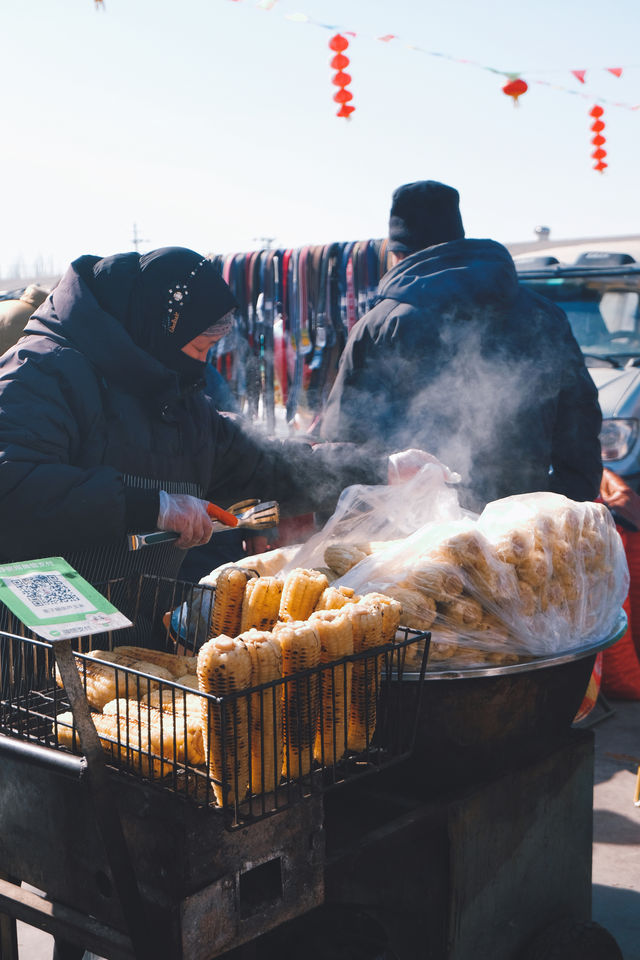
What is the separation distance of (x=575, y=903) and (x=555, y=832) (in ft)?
0.93

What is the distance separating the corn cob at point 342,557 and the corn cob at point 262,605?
0.39 meters

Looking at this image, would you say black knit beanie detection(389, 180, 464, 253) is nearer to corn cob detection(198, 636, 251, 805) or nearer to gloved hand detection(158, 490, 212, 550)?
gloved hand detection(158, 490, 212, 550)

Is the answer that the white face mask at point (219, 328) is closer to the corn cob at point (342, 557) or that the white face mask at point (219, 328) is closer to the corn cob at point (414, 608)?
the corn cob at point (342, 557)

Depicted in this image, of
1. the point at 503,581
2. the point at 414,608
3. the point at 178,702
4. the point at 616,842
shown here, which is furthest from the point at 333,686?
the point at 616,842

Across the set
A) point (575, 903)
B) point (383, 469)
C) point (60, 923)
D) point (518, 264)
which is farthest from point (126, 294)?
point (518, 264)

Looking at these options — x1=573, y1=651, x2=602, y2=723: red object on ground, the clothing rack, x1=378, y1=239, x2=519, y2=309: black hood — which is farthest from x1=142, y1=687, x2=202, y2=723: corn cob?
the clothing rack

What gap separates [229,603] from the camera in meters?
1.88

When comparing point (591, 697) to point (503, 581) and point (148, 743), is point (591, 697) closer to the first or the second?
point (503, 581)

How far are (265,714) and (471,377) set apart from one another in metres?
2.27

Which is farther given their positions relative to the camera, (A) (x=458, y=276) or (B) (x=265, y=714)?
(A) (x=458, y=276)

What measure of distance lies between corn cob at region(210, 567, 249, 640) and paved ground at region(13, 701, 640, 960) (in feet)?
6.00

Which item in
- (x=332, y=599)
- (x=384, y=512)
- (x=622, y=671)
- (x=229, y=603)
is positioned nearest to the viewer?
(x=332, y=599)

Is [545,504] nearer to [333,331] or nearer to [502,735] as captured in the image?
[502,735]

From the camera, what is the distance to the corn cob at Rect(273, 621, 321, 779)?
1.51 metres
